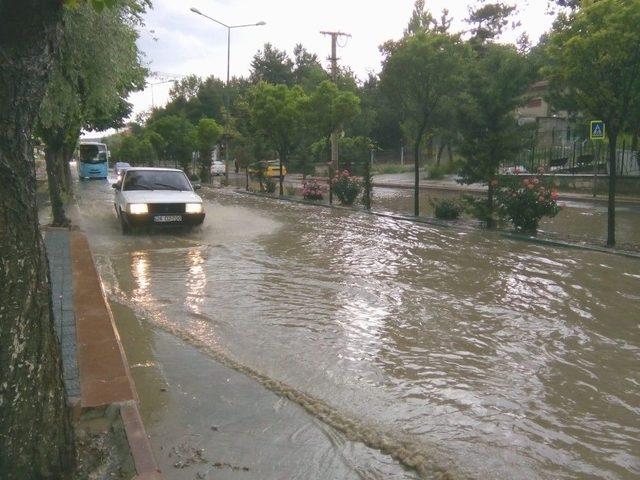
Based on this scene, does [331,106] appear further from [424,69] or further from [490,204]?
[490,204]

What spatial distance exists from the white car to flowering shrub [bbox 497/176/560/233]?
22.3 feet

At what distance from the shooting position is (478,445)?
394cm

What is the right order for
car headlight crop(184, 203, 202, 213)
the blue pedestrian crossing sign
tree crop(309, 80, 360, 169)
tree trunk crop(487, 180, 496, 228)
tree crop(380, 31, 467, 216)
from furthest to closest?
tree crop(309, 80, 360, 169) → tree crop(380, 31, 467, 216) → tree trunk crop(487, 180, 496, 228) → the blue pedestrian crossing sign → car headlight crop(184, 203, 202, 213)

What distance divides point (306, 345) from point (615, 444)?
285cm

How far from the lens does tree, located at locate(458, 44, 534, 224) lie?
533 inches

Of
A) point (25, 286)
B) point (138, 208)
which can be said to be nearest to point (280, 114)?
point (138, 208)

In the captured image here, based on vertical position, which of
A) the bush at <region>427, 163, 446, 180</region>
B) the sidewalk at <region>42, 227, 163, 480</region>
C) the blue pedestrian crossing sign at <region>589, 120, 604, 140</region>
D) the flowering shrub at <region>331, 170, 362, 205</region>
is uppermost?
the blue pedestrian crossing sign at <region>589, 120, 604, 140</region>

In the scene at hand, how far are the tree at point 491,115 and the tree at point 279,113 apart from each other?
11.4 meters

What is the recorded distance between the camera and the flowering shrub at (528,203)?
13203 millimetres

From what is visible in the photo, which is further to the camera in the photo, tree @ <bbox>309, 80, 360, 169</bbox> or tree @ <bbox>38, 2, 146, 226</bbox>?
tree @ <bbox>309, 80, 360, 169</bbox>

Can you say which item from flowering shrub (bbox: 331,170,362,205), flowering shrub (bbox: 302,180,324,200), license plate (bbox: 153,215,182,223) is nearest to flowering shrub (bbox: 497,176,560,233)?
license plate (bbox: 153,215,182,223)

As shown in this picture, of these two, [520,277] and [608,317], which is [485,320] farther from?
[520,277]

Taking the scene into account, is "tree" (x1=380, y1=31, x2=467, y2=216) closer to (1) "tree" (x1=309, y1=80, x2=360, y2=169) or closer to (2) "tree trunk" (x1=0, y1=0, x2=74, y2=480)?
(1) "tree" (x1=309, y1=80, x2=360, y2=169)

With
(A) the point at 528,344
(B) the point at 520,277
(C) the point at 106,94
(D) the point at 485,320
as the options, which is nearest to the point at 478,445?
(A) the point at 528,344
